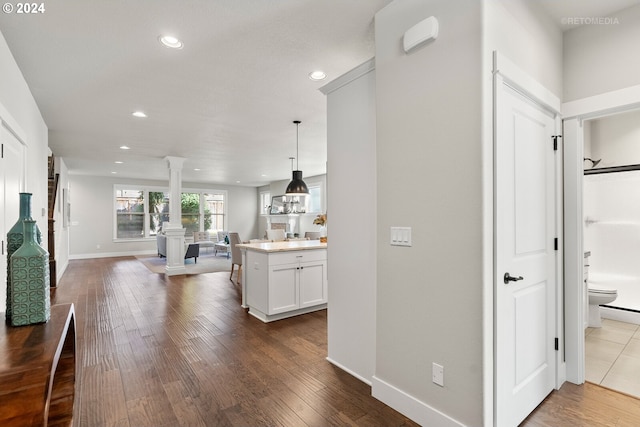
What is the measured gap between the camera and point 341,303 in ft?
8.45

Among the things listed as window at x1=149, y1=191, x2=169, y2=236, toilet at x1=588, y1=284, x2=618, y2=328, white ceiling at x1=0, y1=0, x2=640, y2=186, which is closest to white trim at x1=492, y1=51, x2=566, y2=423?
white ceiling at x1=0, y1=0, x2=640, y2=186

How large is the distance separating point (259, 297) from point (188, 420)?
199 centimetres

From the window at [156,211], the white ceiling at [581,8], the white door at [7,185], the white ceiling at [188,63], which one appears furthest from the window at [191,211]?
the white ceiling at [581,8]

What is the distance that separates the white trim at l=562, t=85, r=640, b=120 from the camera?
6.61ft

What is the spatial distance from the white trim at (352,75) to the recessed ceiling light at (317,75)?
1.28 feet

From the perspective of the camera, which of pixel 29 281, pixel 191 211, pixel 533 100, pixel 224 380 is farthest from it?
pixel 191 211

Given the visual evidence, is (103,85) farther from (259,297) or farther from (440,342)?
(440,342)

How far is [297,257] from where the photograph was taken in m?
3.93

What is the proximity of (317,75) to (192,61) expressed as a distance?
1.10m

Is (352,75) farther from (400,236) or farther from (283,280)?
(283,280)

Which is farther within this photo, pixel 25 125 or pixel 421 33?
pixel 25 125

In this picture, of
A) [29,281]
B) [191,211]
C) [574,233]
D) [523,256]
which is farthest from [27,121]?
[191,211]

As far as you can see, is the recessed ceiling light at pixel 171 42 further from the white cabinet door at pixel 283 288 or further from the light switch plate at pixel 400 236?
the white cabinet door at pixel 283 288

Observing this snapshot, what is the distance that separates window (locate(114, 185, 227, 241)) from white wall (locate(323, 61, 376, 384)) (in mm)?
8170
